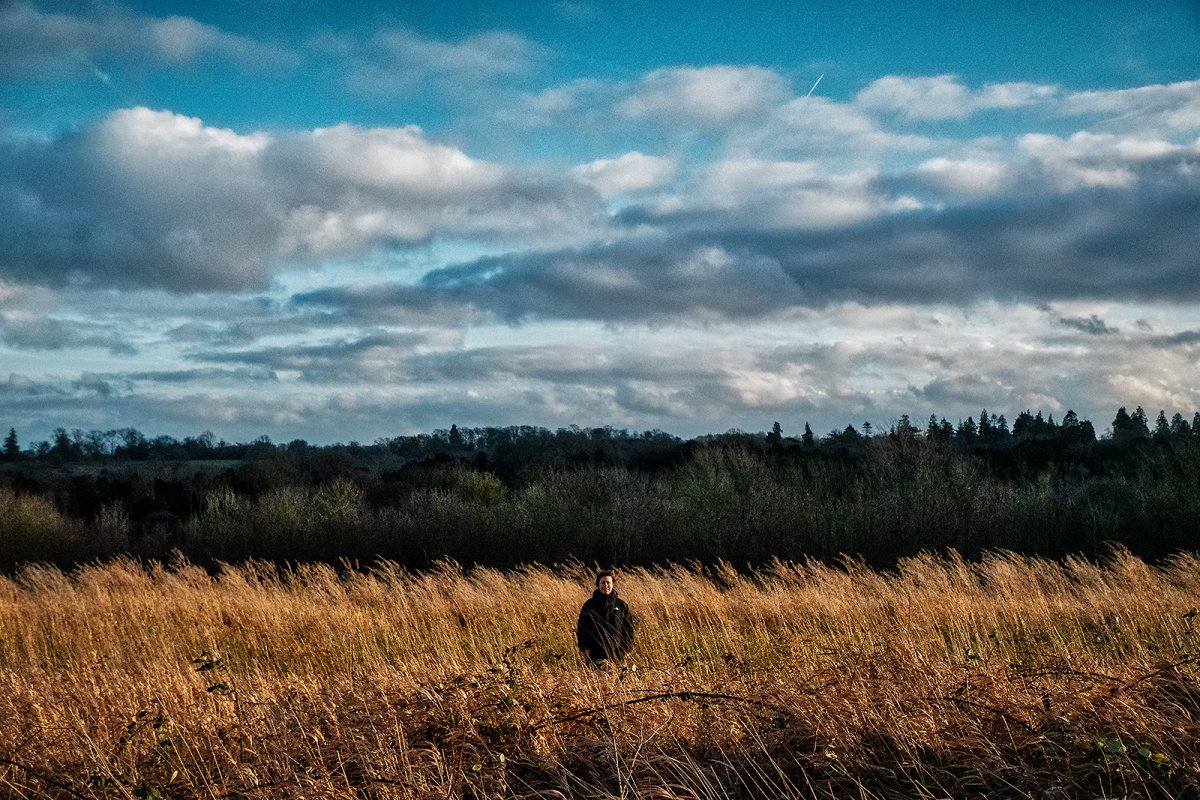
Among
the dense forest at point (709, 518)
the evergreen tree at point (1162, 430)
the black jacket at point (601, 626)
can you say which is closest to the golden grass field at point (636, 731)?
the black jacket at point (601, 626)

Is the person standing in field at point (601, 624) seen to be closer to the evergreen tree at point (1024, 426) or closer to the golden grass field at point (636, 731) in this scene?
the golden grass field at point (636, 731)

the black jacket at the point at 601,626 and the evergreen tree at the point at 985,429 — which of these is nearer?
the black jacket at the point at 601,626

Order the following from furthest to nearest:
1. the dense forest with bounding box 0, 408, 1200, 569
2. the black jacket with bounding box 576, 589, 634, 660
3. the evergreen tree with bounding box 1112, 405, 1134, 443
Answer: the evergreen tree with bounding box 1112, 405, 1134, 443, the dense forest with bounding box 0, 408, 1200, 569, the black jacket with bounding box 576, 589, 634, 660

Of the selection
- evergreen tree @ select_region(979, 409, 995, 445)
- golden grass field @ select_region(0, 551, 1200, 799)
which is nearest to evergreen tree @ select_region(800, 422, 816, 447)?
evergreen tree @ select_region(979, 409, 995, 445)

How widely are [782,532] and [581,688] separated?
21187 mm

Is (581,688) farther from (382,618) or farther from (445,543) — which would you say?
(445,543)

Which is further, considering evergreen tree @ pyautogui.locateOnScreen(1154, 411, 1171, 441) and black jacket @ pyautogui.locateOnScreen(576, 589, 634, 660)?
evergreen tree @ pyautogui.locateOnScreen(1154, 411, 1171, 441)

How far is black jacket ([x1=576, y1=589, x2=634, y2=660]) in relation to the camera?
9062 millimetres

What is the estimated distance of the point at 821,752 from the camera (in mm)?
6102

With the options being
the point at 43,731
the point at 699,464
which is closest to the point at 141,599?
the point at 43,731

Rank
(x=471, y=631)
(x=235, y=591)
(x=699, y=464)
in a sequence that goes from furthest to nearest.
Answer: (x=699, y=464)
(x=235, y=591)
(x=471, y=631)

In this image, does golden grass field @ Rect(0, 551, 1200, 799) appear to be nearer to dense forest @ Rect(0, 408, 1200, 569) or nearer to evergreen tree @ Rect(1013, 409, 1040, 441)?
dense forest @ Rect(0, 408, 1200, 569)

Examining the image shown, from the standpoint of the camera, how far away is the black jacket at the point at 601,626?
9.06m

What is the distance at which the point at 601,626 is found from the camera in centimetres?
909
